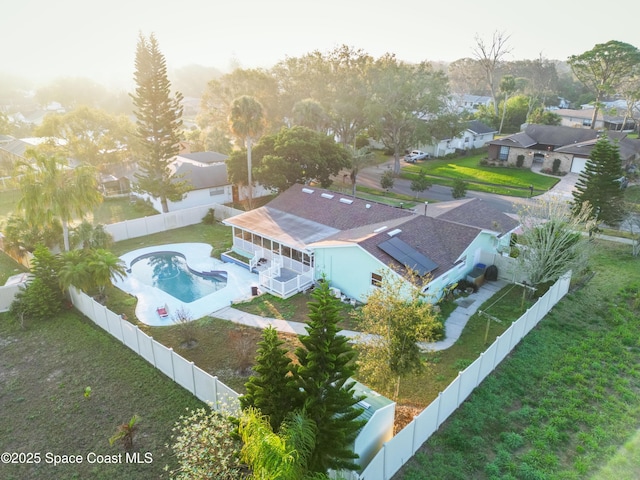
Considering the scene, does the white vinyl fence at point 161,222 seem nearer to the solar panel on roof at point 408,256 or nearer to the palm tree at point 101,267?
the palm tree at point 101,267

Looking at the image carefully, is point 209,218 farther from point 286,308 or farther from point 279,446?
point 279,446

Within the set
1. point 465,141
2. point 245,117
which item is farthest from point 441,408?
point 465,141

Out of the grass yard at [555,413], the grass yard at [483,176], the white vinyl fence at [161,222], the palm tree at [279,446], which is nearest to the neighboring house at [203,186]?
the white vinyl fence at [161,222]

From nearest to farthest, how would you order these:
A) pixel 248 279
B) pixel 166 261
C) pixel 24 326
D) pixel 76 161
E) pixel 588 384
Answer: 1. pixel 588 384
2. pixel 24 326
3. pixel 248 279
4. pixel 166 261
5. pixel 76 161

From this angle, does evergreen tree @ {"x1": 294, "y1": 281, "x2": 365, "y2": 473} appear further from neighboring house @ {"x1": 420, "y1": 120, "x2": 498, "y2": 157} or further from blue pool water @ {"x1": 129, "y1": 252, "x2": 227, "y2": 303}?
neighboring house @ {"x1": 420, "y1": 120, "x2": 498, "y2": 157}

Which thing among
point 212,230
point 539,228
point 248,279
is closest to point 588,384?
point 539,228

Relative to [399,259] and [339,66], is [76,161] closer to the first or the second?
[339,66]
